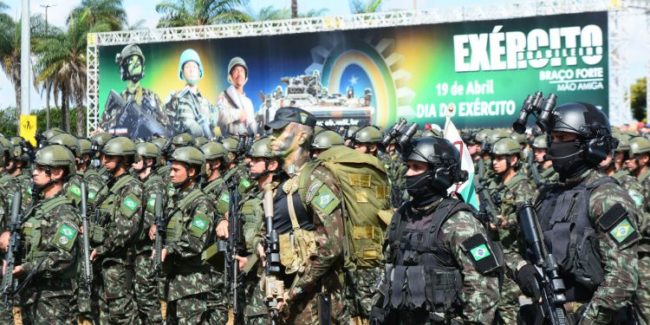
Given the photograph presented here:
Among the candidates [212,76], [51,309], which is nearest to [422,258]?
[51,309]

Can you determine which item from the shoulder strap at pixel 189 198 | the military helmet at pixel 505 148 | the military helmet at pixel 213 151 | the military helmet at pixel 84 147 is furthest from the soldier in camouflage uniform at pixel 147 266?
the military helmet at pixel 505 148

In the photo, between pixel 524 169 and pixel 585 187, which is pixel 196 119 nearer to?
pixel 524 169

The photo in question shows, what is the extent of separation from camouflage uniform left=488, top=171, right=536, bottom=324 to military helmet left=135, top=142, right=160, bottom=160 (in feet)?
14.7

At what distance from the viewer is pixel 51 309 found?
27.7 ft

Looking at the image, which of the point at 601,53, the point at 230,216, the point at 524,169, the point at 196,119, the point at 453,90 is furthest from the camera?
the point at 196,119

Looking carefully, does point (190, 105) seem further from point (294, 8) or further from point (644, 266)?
point (644, 266)

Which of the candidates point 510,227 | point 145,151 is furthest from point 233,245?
point 510,227

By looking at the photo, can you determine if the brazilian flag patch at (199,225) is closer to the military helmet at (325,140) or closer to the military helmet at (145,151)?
the military helmet at (325,140)

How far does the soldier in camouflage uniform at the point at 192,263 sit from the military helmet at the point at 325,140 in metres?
1.48

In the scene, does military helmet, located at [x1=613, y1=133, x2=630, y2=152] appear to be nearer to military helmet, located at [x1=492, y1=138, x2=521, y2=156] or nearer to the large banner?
military helmet, located at [x1=492, y1=138, x2=521, y2=156]

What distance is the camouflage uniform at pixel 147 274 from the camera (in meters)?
11.3

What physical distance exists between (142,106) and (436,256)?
27.5 metres

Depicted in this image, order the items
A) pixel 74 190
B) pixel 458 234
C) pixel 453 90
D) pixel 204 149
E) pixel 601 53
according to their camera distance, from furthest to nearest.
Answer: pixel 453 90 < pixel 601 53 < pixel 204 149 < pixel 74 190 < pixel 458 234

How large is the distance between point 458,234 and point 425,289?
0.38m
